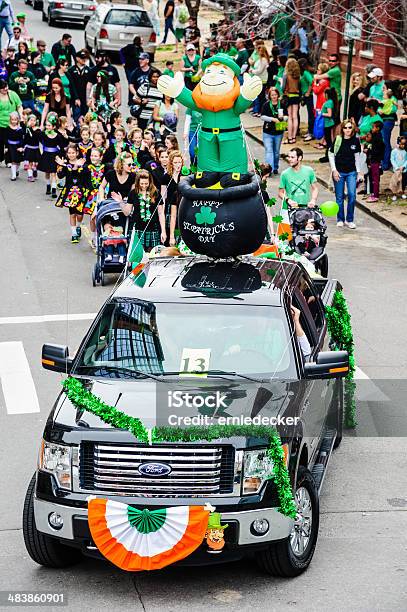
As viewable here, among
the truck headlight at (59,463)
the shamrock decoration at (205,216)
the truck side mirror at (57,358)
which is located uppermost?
the shamrock decoration at (205,216)

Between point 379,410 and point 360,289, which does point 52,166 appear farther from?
point 379,410

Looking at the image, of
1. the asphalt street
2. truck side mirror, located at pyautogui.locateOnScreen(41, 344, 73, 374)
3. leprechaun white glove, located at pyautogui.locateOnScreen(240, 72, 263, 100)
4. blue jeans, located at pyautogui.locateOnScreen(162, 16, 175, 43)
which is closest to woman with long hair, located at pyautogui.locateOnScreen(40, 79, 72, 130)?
the asphalt street

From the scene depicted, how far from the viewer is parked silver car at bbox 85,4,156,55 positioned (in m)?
36.0

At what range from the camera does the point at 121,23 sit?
36250 mm

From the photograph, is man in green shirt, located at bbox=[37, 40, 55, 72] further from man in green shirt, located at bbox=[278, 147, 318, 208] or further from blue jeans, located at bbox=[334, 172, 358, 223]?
man in green shirt, located at bbox=[278, 147, 318, 208]

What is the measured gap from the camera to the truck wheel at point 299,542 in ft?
25.9

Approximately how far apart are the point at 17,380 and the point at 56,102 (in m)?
12.0

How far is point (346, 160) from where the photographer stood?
19219 millimetres

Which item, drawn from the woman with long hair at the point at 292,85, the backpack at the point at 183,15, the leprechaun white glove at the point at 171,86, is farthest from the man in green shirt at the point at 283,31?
the leprechaun white glove at the point at 171,86

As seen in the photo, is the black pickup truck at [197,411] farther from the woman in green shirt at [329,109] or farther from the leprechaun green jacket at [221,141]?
the woman in green shirt at [329,109]

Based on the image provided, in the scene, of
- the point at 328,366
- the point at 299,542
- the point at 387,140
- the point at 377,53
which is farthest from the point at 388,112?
the point at 299,542

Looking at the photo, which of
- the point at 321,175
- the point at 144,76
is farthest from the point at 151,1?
the point at 321,175

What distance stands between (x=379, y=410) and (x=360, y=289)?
5029mm

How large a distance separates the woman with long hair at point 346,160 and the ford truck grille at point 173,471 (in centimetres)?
1183
